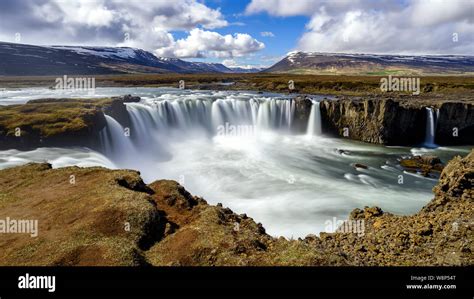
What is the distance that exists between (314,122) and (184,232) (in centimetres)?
5971

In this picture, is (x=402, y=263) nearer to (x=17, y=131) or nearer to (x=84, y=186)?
(x=84, y=186)

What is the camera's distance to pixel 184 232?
1881cm

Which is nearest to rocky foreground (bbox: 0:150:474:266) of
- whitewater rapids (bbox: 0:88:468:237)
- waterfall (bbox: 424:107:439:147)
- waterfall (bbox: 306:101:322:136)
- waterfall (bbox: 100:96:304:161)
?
whitewater rapids (bbox: 0:88:468:237)

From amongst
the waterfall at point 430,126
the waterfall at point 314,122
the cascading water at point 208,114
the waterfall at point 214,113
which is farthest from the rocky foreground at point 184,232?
the waterfall at point 314,122

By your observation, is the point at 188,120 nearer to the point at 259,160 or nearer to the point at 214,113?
the point at 214,113

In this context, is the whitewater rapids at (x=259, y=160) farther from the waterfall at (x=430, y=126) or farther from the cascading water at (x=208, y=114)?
the waterfall at (x=430, y=126)

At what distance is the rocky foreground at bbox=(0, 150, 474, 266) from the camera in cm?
1587

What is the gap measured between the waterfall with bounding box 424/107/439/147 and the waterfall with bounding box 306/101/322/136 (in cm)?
2123

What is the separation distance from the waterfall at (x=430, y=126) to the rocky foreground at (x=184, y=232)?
49633mm

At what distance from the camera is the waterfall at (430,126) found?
67.6m

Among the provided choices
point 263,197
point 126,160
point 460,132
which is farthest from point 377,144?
point 126,160

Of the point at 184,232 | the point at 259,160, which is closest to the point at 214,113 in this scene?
the point at 259,160

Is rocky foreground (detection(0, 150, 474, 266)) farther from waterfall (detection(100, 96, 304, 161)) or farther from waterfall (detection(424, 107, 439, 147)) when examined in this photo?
waterfall (detection(424, 107, 439, 147))

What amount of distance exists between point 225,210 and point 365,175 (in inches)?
1162
